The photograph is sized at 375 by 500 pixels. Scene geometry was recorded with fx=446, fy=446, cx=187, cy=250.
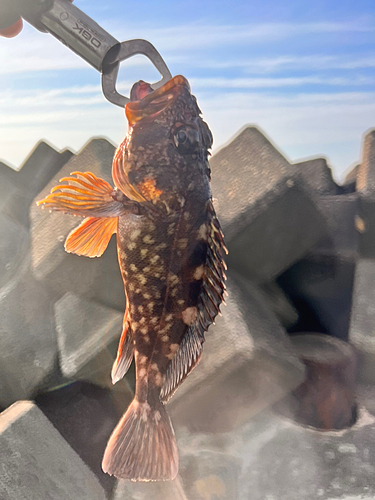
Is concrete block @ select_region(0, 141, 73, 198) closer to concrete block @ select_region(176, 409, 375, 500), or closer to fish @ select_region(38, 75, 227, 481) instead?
concrete block @ select_region(176, 409, 375, 500)

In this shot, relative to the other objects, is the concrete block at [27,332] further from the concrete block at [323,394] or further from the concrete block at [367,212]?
the concrete block at [367,212]

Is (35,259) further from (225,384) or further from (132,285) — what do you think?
(132,285)

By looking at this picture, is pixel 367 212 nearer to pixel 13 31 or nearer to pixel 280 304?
pixel 280 304

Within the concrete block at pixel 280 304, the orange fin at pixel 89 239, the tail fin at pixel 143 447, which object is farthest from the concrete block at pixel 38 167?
the tail fin at pixel 143 447

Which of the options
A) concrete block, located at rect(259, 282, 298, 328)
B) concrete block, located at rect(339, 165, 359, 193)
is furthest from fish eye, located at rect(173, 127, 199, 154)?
concrete block, located at rect(339, 165, 359, 193)

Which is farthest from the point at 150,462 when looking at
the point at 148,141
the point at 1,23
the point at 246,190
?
the point at 246,190
